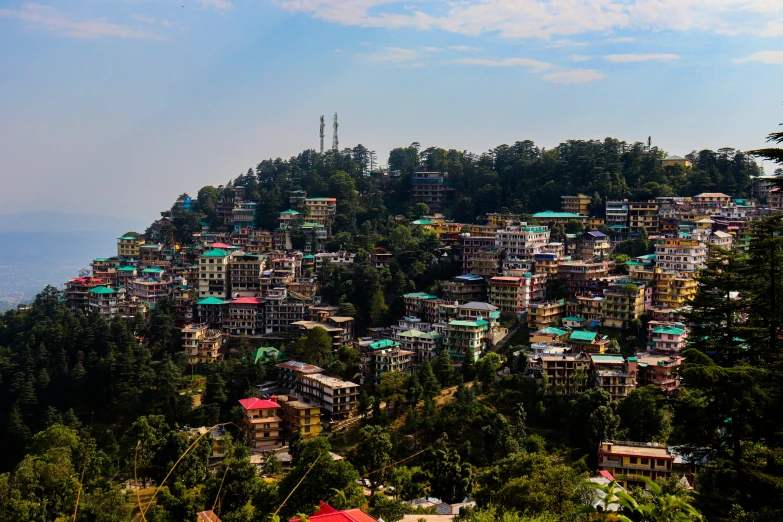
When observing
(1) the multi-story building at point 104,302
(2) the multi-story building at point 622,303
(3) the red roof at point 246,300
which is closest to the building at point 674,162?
(2) the multi-story building at point 622,303

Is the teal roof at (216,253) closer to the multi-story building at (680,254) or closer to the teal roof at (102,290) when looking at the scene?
the teal roof at (102,290)

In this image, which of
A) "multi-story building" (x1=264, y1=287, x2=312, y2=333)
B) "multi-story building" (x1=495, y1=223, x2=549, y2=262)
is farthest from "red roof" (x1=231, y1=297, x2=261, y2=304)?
"multi-story building" (x1=495, y1=223, x2=549, y2=262)

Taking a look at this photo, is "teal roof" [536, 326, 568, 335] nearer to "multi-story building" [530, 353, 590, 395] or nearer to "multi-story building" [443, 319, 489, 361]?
"multi-story building" [443, 319, 489, 361]

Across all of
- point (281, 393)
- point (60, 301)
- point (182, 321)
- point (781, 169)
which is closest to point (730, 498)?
point (781, 169)

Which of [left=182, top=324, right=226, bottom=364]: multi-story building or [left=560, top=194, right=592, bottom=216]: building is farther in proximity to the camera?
[left=560, top=194, right=592, bottom=216]: building

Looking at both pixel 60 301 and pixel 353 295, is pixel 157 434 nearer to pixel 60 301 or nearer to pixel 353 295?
pixel 353 295

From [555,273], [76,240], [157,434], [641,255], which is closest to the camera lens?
[157,434]

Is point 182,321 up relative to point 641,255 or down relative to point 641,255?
down
